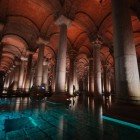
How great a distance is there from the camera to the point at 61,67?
30.1 feet

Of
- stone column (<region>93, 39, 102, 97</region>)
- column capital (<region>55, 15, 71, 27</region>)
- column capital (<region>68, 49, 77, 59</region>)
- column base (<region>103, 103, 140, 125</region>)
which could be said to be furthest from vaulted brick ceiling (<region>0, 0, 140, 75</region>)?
column base (<region>103, 103, 140, 125</region>)

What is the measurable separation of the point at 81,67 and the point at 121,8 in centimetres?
3068

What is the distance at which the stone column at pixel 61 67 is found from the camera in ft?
28.5

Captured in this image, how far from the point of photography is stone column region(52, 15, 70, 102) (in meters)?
8.70

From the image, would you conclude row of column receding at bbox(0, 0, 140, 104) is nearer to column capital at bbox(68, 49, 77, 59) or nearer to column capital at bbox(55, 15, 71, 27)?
column capital at bbox(55, 15, 71, 27)

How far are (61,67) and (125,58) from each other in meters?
5.54

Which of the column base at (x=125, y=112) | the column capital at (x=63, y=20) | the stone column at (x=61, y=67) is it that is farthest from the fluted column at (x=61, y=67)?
the column base at (x=125, y=112)

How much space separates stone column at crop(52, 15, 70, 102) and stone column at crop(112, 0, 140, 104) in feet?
16.6

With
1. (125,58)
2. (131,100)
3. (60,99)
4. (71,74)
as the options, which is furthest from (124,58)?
(71,74)

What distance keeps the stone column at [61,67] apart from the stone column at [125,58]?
5047 mm

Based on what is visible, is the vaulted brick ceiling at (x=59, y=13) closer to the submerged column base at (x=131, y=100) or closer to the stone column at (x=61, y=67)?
the stone column at (x=61, y=67)

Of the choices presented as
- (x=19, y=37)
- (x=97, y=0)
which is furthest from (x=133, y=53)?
(x=19, y=37)

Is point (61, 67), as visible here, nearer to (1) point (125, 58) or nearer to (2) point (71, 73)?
(1) point (125, 58)

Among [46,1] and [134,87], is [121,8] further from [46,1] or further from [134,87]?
[46,1]
